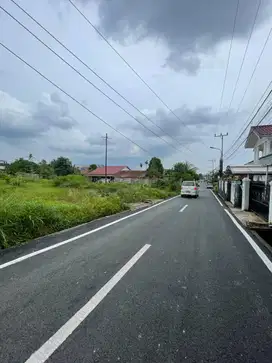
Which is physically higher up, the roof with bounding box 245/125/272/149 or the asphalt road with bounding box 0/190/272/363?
the roof with bounding box 245/125/272/149

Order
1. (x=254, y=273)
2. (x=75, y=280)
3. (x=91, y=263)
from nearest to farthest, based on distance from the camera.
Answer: (x=75, y=280) < (x=254, y=273) < (x=91, y=263)

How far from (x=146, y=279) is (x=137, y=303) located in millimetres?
821

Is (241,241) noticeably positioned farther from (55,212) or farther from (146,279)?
(55,212)

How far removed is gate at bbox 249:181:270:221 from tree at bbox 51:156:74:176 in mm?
71850

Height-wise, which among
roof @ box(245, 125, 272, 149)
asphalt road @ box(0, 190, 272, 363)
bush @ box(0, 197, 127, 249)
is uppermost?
roof @ box(245, 125, 272, 149)

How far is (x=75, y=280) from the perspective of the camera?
3.98 m

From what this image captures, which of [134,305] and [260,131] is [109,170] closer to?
[260,131]

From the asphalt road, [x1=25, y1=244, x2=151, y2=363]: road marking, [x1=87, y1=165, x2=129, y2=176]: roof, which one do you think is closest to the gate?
the asphalt road

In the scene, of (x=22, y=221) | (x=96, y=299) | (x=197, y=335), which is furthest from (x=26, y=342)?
(x=22, y=221)

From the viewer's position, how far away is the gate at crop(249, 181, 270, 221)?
1087 centimetres

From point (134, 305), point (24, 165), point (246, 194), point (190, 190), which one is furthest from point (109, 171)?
point (134, 305)

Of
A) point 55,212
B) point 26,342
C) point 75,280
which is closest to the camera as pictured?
point 26,342

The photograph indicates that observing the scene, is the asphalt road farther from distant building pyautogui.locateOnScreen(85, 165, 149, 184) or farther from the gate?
distant building pyautogui.locateOnScreen(85, 165, 149, 184)

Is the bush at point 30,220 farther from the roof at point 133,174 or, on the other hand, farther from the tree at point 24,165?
the tree at point 24,165
